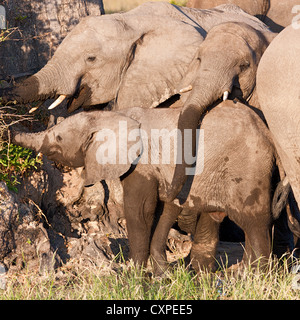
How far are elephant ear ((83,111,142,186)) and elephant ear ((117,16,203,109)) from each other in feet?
2.01

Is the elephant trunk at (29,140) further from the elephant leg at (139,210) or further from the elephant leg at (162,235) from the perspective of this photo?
the elephant leg at (162,235)

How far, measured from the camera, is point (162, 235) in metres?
6.18

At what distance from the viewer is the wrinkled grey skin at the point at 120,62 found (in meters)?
6.48

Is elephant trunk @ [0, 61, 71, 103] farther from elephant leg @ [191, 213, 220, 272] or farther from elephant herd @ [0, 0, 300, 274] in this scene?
elephant leg @ [191, 213, 220, 272]

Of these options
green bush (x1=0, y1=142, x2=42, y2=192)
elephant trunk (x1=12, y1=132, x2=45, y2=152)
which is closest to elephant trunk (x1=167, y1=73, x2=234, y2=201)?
elephant trunk (x1=12, y1=132, x2=45, y2=152)

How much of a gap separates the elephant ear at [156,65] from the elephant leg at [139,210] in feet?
3.00

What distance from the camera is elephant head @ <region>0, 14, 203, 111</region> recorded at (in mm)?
6477

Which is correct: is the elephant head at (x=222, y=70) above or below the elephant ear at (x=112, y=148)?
above

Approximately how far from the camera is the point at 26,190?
6.66 meters

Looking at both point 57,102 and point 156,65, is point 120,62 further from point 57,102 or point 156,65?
point 57,102

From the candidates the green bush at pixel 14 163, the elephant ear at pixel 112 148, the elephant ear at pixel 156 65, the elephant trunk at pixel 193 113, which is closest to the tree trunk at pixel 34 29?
the green bush at pixel 14 163

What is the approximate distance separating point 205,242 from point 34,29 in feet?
8.78
